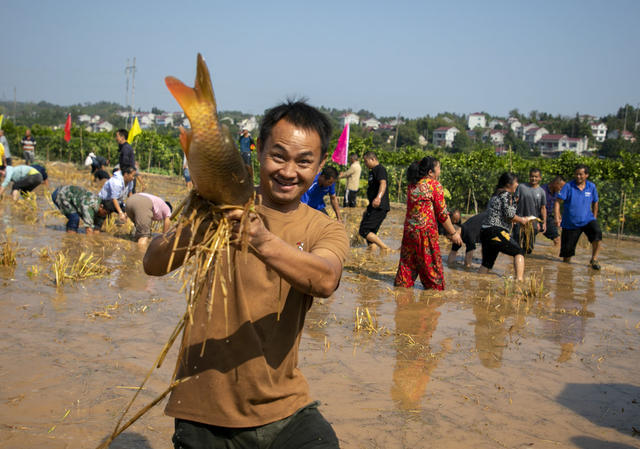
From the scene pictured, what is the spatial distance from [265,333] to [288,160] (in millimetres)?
615

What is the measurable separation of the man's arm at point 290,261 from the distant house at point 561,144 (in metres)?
120

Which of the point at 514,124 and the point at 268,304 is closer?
the point at 268,304

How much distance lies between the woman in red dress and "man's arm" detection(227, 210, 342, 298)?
5818 mm

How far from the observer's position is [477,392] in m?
4.54

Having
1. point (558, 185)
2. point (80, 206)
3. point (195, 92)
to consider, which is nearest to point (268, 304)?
point (195, 92)

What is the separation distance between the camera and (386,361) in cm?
509

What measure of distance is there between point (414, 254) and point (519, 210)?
11.6 feet

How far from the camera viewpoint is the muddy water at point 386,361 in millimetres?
3811

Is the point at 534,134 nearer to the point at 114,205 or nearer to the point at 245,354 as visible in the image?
the point at 114,205

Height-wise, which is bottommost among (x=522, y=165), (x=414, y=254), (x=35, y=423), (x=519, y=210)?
(x=35, y=423)

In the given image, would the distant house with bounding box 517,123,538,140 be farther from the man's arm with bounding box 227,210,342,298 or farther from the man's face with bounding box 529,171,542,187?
the man's arm with bounding box 227,210,342,298

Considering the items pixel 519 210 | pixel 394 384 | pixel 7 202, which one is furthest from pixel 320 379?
→ pixel 7 202

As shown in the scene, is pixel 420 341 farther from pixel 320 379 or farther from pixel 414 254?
pixel 414 254

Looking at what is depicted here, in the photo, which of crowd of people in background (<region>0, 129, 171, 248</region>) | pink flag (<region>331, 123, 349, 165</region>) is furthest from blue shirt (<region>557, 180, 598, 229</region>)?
pink flag (<region>331, 123, 349, 165</region>)
